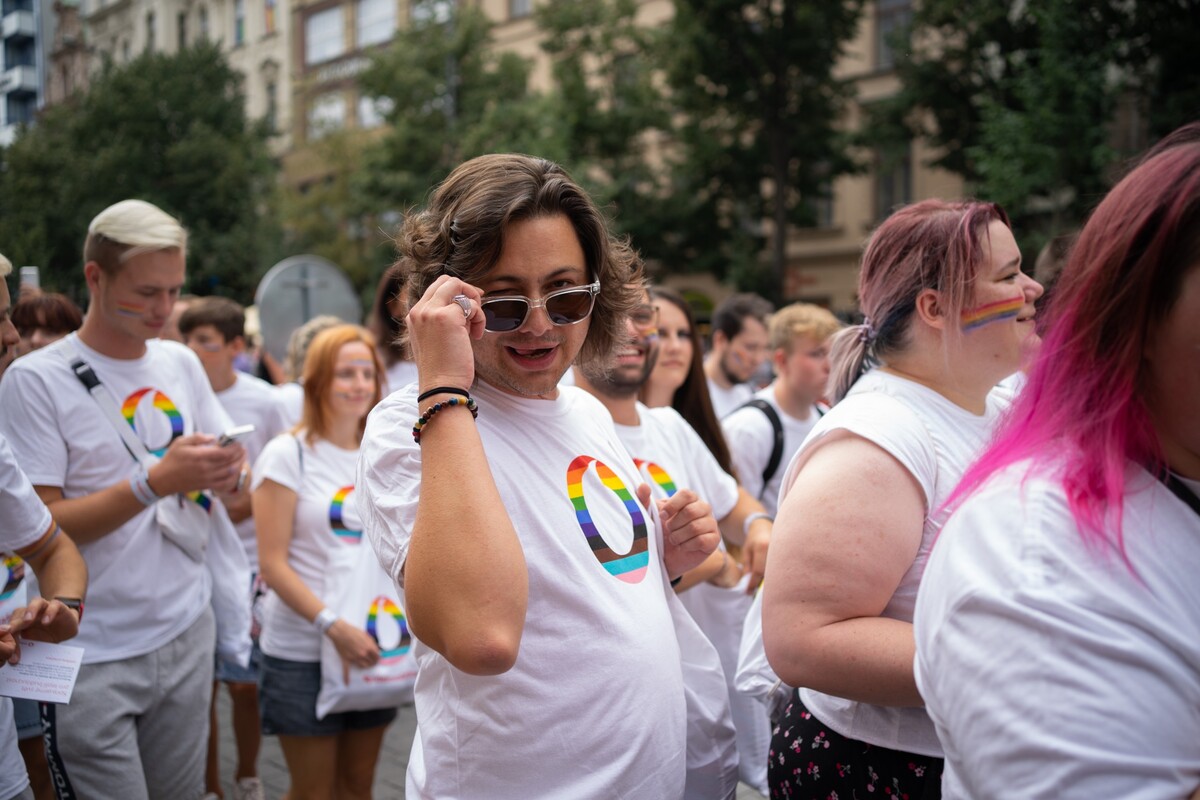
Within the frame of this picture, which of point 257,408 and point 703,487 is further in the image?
point 257,408

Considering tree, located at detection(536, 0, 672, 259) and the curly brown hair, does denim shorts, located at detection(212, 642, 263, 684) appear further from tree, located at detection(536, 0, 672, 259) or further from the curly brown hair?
tree, located at detection(536, 0, 672, 259)

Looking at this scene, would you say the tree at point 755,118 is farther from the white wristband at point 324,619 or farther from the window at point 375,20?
the white wristband at point 324,619

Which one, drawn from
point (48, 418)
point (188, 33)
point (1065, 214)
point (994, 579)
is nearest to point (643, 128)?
point (1065, 214)

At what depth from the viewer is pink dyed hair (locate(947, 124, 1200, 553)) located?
46.4 inches

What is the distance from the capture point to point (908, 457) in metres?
1.91

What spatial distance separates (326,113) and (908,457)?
37629 millimetres

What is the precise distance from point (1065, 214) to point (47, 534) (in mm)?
17743

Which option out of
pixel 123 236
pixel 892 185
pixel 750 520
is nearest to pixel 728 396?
pixel 750 520

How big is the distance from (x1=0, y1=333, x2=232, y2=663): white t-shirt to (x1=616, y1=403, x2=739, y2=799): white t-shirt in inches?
60.6

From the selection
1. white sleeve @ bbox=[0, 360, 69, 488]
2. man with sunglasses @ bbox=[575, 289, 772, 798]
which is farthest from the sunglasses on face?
white sleeve @ bbox=[0, 360, 69, 488]

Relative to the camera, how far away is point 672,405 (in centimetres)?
439

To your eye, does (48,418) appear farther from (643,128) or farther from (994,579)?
(643,128)

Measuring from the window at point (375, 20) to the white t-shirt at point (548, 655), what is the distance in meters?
35.8

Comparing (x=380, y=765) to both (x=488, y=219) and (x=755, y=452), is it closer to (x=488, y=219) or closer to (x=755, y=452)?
(x=755, y=452)
